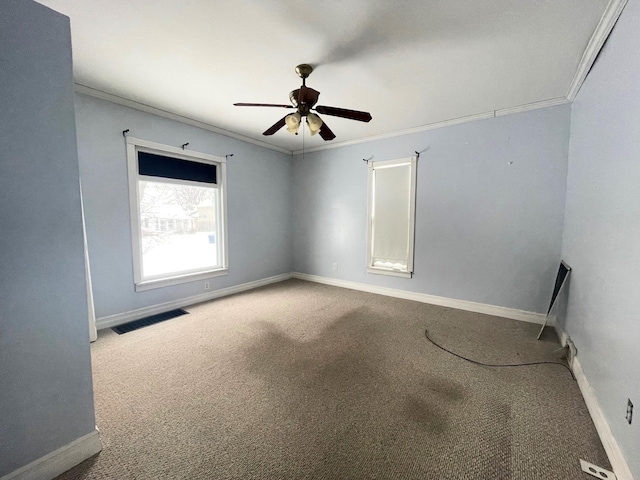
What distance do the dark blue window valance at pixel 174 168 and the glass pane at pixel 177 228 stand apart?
0.13m

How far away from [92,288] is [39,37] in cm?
256

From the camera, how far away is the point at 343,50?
2.08 m

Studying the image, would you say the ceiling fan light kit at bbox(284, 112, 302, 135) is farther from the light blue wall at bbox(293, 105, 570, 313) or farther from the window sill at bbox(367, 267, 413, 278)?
the window sill at bbox(367, 267, 413, 278)

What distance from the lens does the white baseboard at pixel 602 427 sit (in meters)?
1.23

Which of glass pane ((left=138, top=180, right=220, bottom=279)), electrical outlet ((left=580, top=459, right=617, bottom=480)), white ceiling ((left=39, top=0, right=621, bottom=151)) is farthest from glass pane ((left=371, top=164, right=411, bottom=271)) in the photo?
electrical outlet ((left=580, top=459, right=617, bottom=480))

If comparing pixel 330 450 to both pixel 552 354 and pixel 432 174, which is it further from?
pixel 432 174

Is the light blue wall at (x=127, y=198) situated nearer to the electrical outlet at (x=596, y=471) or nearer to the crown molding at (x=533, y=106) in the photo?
the crown molding at (x=533, y=106)

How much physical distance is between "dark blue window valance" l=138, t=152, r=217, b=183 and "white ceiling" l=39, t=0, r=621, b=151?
0.66 metres

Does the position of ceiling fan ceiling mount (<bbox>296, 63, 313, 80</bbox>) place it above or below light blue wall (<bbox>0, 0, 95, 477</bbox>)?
above

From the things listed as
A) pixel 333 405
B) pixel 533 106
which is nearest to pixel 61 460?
pixel 333 405

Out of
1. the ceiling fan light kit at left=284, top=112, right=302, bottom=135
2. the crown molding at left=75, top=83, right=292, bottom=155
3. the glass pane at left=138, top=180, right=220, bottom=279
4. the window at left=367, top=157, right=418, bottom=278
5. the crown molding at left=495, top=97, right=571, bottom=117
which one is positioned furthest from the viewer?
the window at left=367, top=157, right=418, bottom=278

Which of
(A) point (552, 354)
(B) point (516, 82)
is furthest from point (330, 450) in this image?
(B) point (516, 82)

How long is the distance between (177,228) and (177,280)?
0.74 metres

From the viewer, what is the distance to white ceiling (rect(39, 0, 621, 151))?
1.68 m
